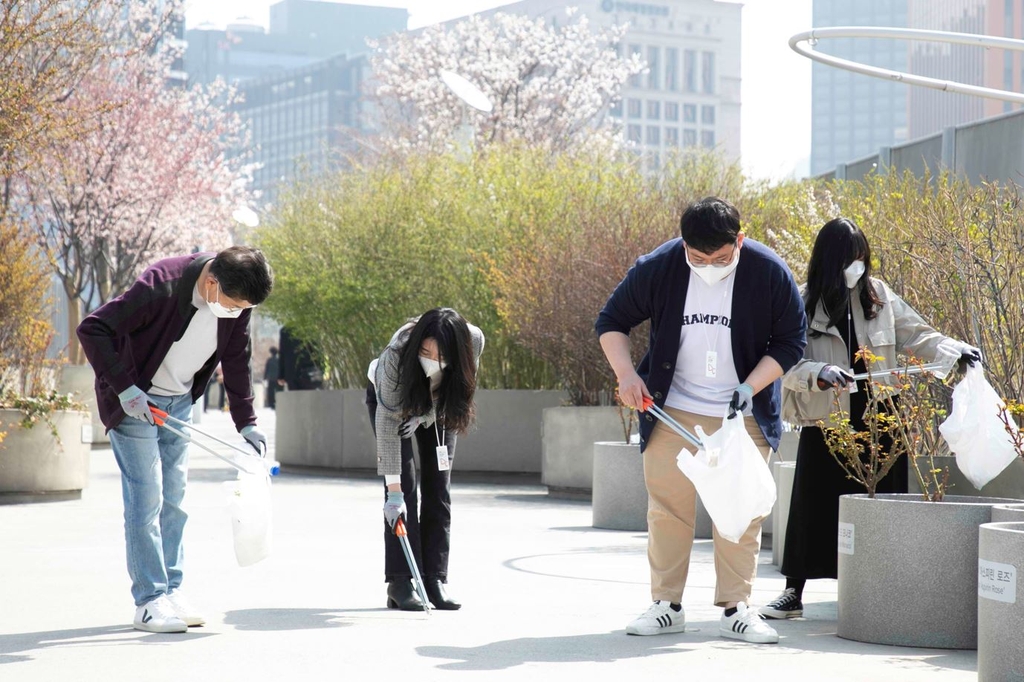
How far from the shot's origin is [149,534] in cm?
625

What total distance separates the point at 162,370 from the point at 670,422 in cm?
208

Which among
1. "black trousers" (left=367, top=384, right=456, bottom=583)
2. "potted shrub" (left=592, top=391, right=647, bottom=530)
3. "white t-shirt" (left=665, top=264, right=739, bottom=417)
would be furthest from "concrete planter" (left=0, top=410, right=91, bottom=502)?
"white t-shirt" (left=665, top=264, right=739, bottom=417)

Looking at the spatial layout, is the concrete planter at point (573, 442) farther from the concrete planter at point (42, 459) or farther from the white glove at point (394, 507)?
the white glove at point (394, 507)

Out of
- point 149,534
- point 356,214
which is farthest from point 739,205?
point 149,534

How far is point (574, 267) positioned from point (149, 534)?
844cm

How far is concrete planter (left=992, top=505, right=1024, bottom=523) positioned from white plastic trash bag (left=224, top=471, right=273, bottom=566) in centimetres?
283

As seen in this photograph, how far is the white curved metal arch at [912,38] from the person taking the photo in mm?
12033

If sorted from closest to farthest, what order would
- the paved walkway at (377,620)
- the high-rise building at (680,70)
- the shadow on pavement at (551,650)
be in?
the paved walkway at (377,620)
the shadow on pavement at (551,650)
the high-rise building at (680,70)

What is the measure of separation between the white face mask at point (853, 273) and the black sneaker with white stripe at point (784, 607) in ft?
4.57

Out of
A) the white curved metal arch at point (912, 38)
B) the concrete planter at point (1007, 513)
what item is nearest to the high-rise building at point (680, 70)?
the white curved metal arch at point (912, 38)

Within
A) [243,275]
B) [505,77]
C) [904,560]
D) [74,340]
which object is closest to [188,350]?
[243,275]

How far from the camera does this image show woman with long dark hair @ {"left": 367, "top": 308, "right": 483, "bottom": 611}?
6781mm

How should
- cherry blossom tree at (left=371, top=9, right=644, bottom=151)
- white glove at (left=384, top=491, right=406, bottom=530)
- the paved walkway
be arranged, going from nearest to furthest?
1. the paved walkway
2. white glove at (left=384, top=491, right=406, bottom=530)
3. cherry blossom tree at (left=371, top=9, right=644, bottom=151)

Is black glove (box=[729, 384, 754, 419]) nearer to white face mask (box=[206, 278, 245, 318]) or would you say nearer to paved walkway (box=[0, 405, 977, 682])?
paved walkway (box=[0, 405, 977, 682])
